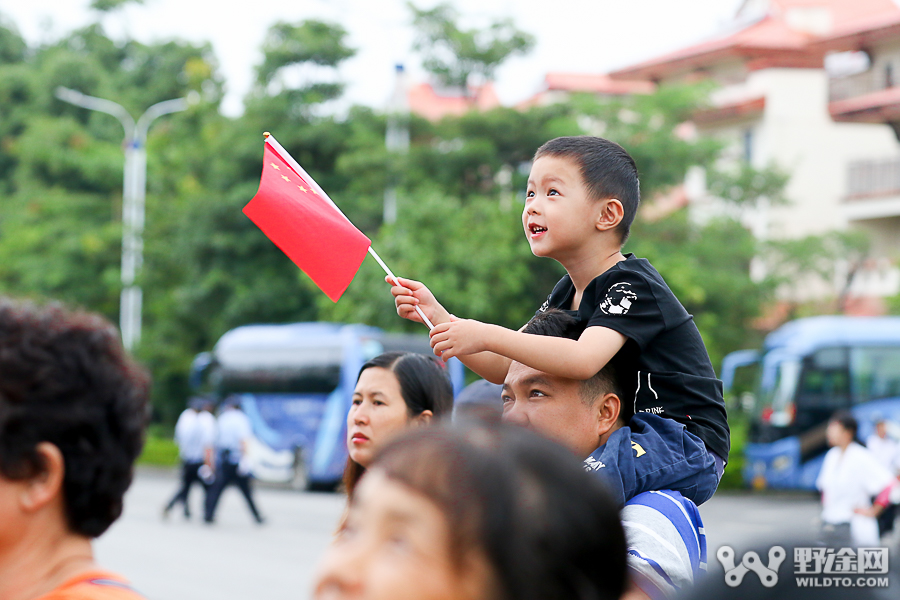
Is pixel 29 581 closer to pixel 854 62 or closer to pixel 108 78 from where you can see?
pixel 854 62

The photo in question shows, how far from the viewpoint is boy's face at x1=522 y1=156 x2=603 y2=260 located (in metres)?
2.53

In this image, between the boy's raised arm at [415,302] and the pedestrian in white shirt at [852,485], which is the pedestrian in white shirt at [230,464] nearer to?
the pedestrian in white shirt at [852,485]

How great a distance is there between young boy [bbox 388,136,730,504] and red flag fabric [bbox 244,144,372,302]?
0.34 meters

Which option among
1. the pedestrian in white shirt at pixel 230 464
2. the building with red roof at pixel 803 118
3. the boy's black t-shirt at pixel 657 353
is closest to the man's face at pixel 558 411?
the boy's black t-shirt at pixel 657 353

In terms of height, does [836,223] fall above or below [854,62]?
below

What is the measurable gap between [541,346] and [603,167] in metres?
0.53

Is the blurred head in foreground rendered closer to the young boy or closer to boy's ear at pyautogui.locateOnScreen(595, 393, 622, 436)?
the young boy

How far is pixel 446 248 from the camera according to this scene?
2080 centimetres

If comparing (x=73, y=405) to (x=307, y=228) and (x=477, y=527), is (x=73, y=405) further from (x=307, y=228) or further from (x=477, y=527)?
(x=307, y=228)

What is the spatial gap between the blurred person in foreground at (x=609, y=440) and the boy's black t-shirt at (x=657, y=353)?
58 mm

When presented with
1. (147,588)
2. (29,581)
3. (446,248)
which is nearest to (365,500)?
(29,581)

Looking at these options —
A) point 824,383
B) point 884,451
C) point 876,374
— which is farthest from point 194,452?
point 876,374

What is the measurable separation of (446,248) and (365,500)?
19.7 metres

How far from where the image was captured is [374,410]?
3.62 metres
